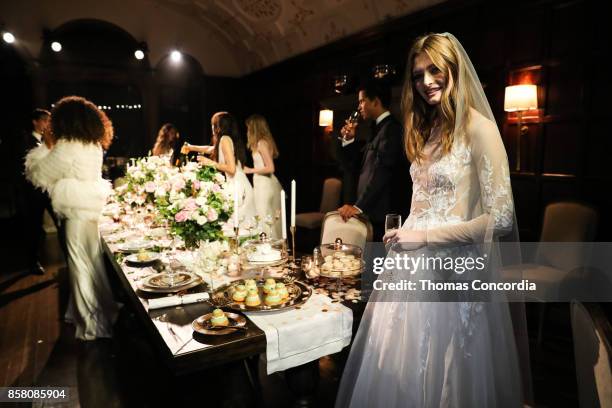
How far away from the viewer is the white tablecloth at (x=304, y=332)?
4.68 feet

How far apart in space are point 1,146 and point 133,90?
7.54 ft

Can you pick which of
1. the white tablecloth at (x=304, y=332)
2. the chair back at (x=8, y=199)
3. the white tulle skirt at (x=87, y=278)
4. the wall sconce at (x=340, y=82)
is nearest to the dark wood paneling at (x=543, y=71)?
the wall sconce at (x=340, y=82)

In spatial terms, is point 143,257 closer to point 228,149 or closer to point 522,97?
point 228,149

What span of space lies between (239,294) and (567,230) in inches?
102

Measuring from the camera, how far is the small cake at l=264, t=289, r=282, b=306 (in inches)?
62.2

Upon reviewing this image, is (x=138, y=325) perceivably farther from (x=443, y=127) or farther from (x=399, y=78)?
(x=399, y=78)

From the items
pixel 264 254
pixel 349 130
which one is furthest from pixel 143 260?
pixel 349 130

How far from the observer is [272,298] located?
1591 millimetres

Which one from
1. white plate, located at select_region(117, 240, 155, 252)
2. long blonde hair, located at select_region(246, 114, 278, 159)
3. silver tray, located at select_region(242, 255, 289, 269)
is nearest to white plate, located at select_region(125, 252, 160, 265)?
white plate, located at select_region(117, 240, 155, 252)

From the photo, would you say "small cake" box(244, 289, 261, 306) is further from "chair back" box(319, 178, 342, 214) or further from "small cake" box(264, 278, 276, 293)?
"chair back" box(319, 178, 342, 214)

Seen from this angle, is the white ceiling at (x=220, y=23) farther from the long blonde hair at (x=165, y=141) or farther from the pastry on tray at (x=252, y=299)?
the pastry on tray at (x=252, y=299)

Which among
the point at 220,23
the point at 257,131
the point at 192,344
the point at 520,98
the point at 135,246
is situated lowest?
the point at 192,344

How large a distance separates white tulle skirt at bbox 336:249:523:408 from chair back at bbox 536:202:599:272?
1.84 meters

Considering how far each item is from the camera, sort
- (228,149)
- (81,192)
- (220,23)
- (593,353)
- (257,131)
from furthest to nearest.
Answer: (220,23) < (257,131) < (228,149) < (81,192) < (593,353)
